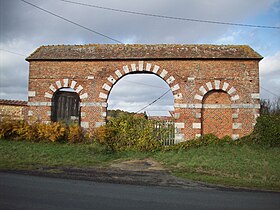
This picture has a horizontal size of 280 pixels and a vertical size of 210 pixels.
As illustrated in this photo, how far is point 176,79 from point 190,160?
18.8 ft

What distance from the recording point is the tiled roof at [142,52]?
16156 millimetres

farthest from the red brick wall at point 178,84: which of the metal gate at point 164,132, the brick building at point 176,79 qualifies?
the metal gate at point 164,132

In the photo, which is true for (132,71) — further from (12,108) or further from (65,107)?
(12,108)

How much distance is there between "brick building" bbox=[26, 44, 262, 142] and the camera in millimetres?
15773

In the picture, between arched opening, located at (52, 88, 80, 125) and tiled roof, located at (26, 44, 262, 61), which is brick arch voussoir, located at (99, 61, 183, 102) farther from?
arched opening, located at (52, 88, 80, 125)

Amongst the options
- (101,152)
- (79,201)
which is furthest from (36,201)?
(101,152)

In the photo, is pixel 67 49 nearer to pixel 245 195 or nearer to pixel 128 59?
pixel 128 59

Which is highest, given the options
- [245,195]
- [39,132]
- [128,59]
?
[128,59]

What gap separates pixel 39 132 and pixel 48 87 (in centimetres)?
316

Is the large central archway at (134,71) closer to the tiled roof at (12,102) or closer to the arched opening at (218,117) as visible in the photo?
the arched opening at (218,117)

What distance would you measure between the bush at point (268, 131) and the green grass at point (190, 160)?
58cm

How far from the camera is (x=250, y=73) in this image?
627 inches

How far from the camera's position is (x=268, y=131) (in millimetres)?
14047

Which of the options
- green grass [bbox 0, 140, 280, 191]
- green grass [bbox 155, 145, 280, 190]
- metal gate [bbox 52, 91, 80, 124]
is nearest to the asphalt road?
green grass [bbox 155, 145, 280, 190]
